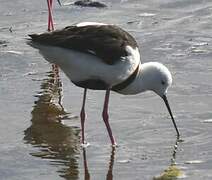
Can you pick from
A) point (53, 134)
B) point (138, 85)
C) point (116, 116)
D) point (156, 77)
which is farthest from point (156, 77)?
point (53, 134)

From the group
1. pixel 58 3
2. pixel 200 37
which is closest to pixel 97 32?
pixel 200 37

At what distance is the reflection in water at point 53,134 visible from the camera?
263 inches

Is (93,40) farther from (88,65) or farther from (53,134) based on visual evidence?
(53,134)

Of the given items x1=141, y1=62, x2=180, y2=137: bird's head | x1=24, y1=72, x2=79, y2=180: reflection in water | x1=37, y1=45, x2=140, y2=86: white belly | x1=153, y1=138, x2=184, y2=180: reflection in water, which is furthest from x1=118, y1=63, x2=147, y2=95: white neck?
x1=153, y1=138, x2=184, y2=180: reflection in water

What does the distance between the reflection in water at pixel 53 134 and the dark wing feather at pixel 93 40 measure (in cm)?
82

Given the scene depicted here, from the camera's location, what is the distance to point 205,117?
25.1 ft

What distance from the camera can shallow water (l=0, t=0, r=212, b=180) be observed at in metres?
6.54

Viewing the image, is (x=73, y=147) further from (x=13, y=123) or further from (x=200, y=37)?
(x=200, y=37)

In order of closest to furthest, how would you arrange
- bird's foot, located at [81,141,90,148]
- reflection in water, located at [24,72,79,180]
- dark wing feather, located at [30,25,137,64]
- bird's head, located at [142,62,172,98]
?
reflection in water, located at [24,72,79,180], dark wing feather, located at [30,25,137,64], bird's foot, located at [81,141,90,148], bird's head, located at [142,62,172,98]

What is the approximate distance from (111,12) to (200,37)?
2.22 m

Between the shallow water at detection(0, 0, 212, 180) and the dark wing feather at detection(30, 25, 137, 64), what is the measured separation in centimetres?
77

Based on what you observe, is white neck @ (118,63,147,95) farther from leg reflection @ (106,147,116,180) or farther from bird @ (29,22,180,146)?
leg reflection @ (106,147,116,180)

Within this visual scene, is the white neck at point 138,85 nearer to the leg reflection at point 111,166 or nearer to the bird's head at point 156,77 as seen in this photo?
the bird's head at point 156,77

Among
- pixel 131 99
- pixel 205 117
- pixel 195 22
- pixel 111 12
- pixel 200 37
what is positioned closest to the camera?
pixel 205 117
